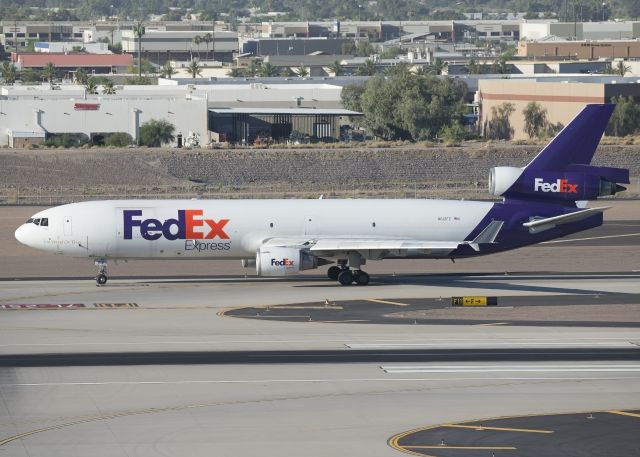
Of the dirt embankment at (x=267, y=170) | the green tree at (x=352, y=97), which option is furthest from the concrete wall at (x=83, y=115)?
the green tree at (x=352, y=97)

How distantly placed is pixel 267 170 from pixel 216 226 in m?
61.4

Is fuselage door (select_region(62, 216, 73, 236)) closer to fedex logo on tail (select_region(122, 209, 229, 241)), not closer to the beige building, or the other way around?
fedex logo on tail (select_region(122, 209, 229, 241))

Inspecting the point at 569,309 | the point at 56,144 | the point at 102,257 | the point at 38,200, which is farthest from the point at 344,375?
the point at 56,144

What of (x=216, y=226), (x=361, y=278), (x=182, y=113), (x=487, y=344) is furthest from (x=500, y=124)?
(x=487, y=344)

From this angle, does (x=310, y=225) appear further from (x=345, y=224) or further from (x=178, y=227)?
(x=178, y=227)

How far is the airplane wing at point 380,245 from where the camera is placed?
63781 millimetres

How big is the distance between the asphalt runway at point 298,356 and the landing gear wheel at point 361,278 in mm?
858

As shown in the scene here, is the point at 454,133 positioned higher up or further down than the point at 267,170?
higher up

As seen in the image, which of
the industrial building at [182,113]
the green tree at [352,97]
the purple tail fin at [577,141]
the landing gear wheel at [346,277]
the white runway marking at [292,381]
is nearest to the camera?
the white runway marking at [292,381]

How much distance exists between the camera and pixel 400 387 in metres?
43.3

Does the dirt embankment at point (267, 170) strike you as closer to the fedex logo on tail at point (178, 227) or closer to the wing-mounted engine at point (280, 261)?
the fedex logo on tail at point (178, 227)

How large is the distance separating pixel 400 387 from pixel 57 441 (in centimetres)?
1212

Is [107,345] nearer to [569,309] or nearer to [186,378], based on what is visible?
[186,378]

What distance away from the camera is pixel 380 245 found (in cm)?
6425
